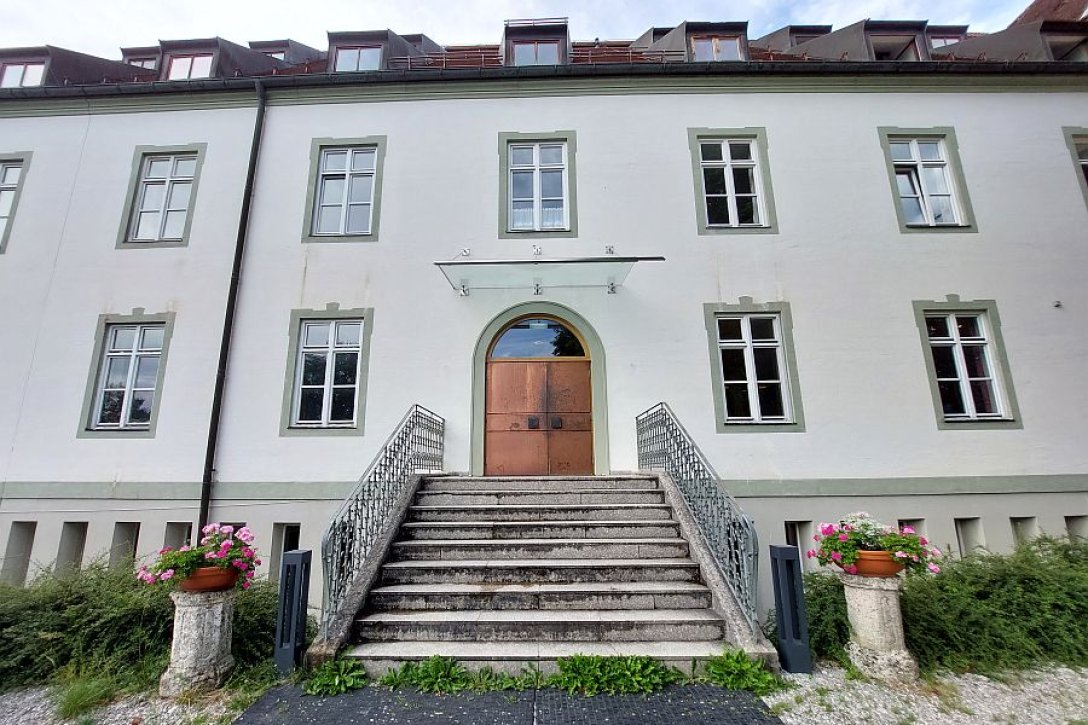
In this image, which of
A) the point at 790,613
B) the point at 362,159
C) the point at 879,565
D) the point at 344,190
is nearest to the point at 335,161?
the point at 362,159

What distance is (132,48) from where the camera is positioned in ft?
36.7

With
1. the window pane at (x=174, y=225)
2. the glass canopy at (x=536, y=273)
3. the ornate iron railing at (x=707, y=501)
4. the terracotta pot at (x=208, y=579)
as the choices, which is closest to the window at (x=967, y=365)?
the ornate iron railing at (x=707, y=501)

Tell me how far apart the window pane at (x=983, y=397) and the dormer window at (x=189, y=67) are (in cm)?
1500

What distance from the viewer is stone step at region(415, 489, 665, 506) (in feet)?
21.8

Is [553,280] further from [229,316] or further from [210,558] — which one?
[210,558]

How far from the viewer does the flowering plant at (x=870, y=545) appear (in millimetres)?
4660

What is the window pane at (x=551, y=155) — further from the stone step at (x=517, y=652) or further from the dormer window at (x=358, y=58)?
the stone step at (x=517, y=652)

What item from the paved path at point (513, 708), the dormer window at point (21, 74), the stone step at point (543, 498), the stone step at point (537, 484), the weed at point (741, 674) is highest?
the dormer window at point (21, 74)

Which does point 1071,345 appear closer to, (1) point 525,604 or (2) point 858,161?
(2) point 858,161

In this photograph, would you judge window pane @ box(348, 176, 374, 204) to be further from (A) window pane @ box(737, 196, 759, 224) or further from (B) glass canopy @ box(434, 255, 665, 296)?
(A) window pane @ box(737, 196, 759, 224)

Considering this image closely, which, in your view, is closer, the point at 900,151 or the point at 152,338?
the point at 152,338

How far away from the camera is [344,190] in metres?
9.08

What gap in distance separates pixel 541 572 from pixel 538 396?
3465mm

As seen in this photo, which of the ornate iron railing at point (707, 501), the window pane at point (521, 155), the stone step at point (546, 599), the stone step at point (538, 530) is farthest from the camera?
the window pane at point (521, 155)
